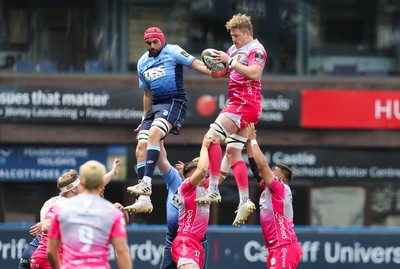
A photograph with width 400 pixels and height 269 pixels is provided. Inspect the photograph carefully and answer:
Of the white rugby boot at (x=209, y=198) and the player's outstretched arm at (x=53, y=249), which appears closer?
the player's outstretched arm at (x=53, y=249)

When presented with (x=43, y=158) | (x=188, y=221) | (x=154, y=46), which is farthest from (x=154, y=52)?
(x=43, y=158)

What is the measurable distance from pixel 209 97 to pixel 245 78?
11872 mm

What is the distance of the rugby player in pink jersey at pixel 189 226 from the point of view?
1462 cm

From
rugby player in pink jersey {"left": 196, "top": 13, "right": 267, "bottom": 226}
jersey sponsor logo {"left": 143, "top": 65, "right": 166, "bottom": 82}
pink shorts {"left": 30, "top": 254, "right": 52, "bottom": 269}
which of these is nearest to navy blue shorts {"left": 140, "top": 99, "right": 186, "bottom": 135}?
jersey sponsor logo {"left": 143, "top": 65, "right": 166, "bottom": 82}

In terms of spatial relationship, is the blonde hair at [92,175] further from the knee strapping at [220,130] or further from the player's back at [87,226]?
the knee strapping at [220,130]

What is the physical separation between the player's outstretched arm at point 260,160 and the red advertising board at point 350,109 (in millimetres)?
11093

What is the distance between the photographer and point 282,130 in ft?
84.7

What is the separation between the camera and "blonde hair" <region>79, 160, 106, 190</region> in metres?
10.5

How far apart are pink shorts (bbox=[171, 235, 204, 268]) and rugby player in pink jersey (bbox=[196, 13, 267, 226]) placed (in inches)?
37.4

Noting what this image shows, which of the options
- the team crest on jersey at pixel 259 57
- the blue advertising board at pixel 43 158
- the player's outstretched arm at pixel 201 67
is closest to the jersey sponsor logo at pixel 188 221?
the player's outstretched arm at pixel 201 67

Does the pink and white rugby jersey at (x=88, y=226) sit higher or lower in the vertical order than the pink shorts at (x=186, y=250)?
higher

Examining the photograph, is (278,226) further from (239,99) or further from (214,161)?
(239,99)

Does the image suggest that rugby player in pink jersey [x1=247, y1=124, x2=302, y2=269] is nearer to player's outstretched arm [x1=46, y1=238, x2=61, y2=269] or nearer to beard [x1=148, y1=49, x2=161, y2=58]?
beard [x1=148, y1=49, x2=161, y2=58]

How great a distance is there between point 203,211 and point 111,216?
167 inches
